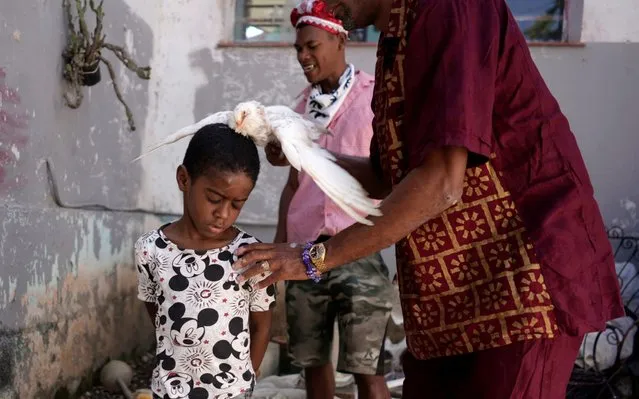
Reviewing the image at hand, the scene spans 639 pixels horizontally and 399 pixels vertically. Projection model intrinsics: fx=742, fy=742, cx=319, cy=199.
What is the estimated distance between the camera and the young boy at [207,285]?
2.18 metres

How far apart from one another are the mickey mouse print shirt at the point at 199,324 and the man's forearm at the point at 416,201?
2.22 ft

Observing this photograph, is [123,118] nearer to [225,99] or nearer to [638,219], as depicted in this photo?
[225,99]

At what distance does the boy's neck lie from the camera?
2.25 meters

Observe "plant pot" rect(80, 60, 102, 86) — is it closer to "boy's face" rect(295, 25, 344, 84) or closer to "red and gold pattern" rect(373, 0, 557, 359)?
"boy's face" rect(295, 25, 344, 84)

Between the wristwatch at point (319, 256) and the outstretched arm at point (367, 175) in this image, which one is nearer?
the wristwatch at point (319, 256)

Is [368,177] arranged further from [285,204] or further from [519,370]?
[285,204]

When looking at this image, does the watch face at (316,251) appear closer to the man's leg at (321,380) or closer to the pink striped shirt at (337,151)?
the pink striped shirt at (337,151)

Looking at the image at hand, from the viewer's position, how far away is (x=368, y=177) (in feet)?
7.20

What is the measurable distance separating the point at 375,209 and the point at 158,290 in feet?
2.90

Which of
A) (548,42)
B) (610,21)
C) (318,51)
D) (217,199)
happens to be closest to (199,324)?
(217,199)

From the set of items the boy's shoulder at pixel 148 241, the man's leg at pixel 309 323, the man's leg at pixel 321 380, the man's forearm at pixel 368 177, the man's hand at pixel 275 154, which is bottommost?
the man's leg at pixel 321 380

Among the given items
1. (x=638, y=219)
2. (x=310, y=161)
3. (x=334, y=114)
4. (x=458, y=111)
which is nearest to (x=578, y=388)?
(x=638, y=219)

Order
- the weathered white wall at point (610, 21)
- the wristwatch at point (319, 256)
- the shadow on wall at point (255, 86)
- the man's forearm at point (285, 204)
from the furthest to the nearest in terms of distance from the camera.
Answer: the shadow on wall at point (255, 86)
the weathered white wall at point (610, 21)
the man's forearm at point (285, 204)
the wristwatch at point (319, 256)

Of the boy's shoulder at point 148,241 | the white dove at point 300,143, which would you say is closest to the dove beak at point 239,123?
the white dove at point 300,143
